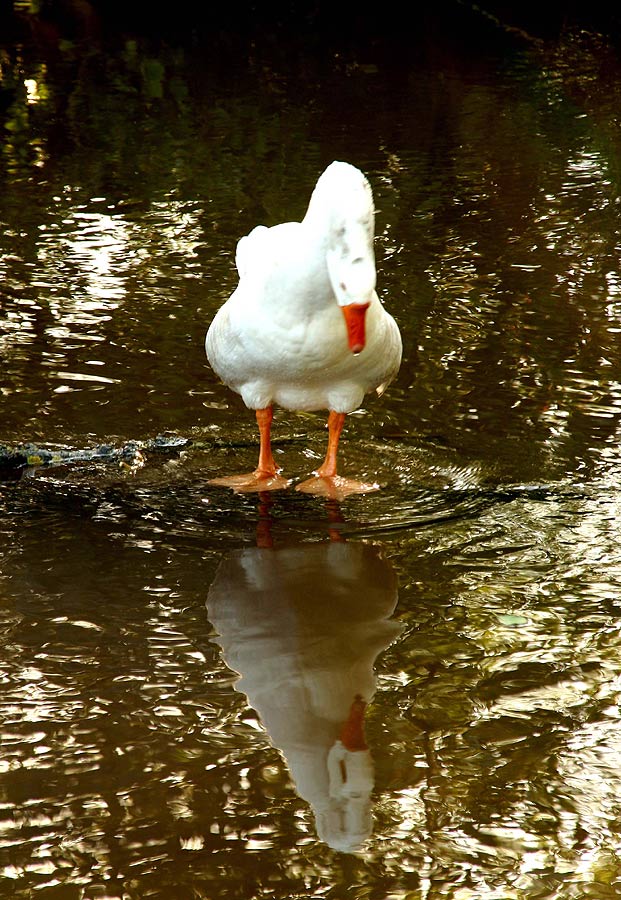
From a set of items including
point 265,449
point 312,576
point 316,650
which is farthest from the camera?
point 265,449

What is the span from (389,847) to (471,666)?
0.91 metres

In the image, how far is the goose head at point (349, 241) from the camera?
4312mm

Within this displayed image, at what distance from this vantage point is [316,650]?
12.3 feet

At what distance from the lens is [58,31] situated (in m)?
16.8

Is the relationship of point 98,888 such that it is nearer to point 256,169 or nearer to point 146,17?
point 256,169

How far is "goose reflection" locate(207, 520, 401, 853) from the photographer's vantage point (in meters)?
3.06

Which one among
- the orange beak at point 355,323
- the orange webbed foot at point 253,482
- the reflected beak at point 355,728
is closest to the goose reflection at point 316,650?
the reflected beak at point 355,728

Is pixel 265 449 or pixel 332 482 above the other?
pixel 265 449

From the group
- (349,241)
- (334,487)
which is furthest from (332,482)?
(349,241)

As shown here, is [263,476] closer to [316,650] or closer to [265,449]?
[265,449]

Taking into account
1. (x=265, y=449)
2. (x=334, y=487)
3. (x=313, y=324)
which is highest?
(x=313, y=324)

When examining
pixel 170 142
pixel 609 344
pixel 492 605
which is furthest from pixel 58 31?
pixel 492 605

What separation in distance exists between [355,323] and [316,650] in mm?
1306

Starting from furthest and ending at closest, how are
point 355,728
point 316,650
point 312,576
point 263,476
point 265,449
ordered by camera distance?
point 265,449, point 263,476, point 312,576, point 316,650, point 355,728
